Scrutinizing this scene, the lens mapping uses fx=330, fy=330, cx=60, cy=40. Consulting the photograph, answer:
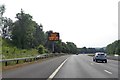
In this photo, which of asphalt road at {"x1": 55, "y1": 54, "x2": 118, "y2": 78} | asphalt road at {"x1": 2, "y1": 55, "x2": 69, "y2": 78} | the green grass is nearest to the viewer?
asphalt road at {"x1": 2, "y1": 55, "x2": 69, "y2": 78}

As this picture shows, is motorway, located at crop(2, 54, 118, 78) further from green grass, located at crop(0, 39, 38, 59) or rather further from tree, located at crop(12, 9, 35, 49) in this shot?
tree, located at crop(12, 9, 35, 49)

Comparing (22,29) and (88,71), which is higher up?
(22,29)

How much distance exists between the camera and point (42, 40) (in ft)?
561

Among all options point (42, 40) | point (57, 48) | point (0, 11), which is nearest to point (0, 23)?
point (0, 11)

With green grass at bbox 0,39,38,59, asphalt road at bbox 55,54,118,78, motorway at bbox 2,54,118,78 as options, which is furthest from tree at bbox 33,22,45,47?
motorway at bbox 2,54,118,78

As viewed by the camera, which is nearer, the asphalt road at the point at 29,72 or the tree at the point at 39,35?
the asphalt road at the point at 29,72

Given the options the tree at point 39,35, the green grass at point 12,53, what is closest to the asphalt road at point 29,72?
the green grass at point 12,53

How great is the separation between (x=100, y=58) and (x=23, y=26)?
7810 cm

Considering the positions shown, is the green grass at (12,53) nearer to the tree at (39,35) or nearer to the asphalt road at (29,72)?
the asphalt road at (29,72)

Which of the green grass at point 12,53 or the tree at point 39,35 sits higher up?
the tree at point 39,35

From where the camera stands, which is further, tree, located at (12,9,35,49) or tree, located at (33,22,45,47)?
tree, located at (33,22,45,47)

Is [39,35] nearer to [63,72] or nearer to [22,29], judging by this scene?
[22,29]

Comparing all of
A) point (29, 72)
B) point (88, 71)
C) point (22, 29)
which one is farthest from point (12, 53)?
point (22, 29)

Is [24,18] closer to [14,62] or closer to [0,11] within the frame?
[0,11]
